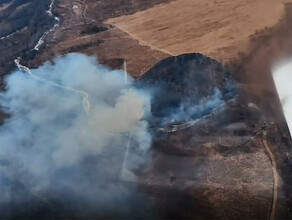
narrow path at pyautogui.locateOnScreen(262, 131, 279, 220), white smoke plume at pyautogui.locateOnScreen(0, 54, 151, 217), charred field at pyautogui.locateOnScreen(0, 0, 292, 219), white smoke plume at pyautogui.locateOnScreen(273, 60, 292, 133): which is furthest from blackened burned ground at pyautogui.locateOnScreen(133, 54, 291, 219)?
white smoke plume at pyautogui.locateOnScreen(273, 60, 292, 133)

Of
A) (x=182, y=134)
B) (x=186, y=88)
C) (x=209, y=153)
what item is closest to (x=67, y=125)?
(x=182, y=134)

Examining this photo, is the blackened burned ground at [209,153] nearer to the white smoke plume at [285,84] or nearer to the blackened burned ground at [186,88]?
the blackened burned ground at [186,88]

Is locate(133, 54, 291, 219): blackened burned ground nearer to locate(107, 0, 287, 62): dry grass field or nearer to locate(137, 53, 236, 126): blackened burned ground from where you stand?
locate(137, 53, 236, 126): blackened burned ground

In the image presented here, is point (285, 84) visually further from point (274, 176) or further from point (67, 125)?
point (67, 125)

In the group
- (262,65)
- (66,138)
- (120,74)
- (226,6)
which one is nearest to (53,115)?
(66,138)

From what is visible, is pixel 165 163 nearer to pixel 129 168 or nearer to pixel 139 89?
pixel 129 168

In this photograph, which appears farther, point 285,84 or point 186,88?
point 285,84
